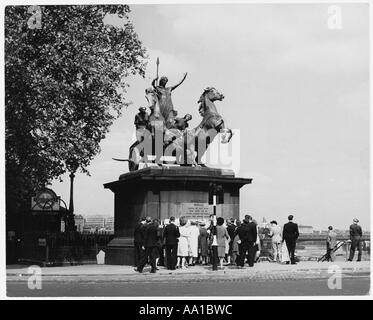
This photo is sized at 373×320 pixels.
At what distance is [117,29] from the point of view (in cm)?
3488

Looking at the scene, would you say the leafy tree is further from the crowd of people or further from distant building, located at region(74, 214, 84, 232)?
distant building, located at region(74, 214, 84, 232)

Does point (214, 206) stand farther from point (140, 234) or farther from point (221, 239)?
point (140, 234)

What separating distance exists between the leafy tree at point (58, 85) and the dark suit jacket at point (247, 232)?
8176 mm

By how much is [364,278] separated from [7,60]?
13.6 meters

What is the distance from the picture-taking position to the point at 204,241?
91.1 feet

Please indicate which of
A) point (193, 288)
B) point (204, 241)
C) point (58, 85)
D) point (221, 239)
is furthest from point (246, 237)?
point (58, 85)

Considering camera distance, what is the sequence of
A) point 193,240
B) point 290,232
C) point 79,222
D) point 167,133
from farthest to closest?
1. point 79,222
2. point 167,133
3. point 290,232
4. point 193,240

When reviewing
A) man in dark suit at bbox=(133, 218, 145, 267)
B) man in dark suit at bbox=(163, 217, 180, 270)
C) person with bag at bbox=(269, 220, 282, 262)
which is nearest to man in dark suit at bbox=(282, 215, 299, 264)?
person with bag at bbox=(269, 220, 282, 262)

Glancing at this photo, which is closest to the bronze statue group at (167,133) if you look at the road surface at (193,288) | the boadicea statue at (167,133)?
the boadicea statue at (167,133)

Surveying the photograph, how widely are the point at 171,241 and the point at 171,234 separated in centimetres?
23

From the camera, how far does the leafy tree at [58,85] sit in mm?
28672

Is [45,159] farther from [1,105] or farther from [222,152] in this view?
[1,105]
